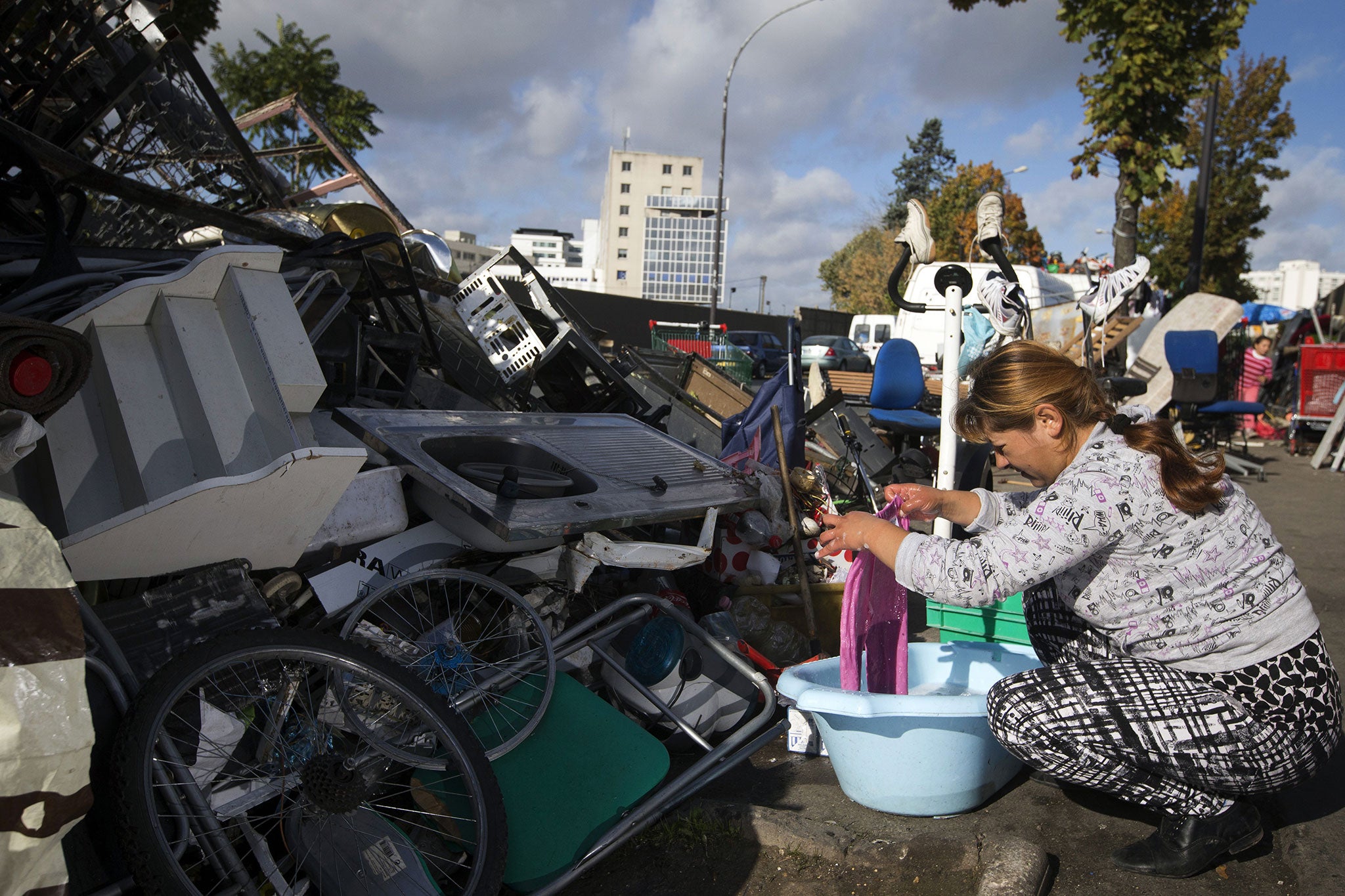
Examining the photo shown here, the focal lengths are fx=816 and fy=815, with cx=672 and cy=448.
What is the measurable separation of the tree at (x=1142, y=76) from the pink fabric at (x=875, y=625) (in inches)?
324

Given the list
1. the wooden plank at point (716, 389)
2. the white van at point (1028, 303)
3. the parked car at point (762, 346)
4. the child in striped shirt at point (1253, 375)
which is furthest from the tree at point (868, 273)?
the wooden plank at point (716, 389)

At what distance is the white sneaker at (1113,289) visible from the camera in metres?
4.42

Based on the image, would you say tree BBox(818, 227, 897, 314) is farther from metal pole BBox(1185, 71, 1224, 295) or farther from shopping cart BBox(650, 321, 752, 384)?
metal pole BBox(1185, 71, 1224, 295)

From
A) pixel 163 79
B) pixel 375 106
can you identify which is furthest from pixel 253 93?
pixel 163 79

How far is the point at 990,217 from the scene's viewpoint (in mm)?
3992

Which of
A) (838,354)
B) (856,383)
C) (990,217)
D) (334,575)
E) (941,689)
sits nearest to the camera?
(334,575)

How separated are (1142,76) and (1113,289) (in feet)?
18.6

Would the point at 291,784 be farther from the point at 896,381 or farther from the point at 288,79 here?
the point at 288,79

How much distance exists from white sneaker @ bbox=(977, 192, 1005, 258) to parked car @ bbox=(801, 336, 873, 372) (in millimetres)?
16065

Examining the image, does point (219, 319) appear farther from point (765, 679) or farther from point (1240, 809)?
point (1240, 809)

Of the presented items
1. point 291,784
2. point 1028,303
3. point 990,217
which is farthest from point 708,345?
point 291,784

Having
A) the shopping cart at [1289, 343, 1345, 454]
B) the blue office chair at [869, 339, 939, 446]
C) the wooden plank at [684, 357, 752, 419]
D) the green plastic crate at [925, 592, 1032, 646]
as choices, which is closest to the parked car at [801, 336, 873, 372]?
the shopping cart at [1289, 343, 1345, 454]

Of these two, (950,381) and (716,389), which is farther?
(716,389)

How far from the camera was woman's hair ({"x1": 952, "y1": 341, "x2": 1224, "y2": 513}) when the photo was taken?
2.01m
